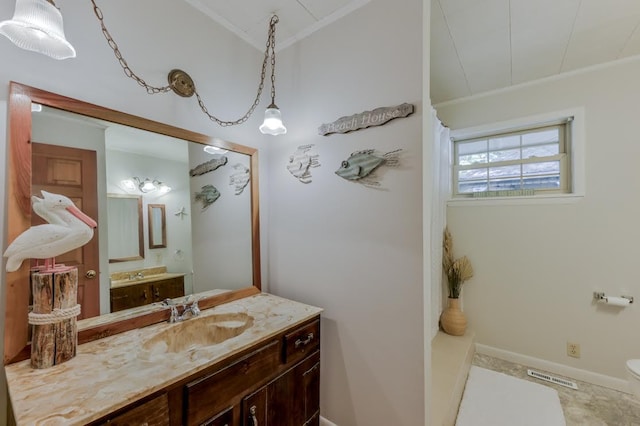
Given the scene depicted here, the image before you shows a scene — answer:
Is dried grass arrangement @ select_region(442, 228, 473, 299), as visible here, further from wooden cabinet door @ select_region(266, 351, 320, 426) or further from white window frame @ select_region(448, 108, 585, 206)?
wooden cabinet door @ select_region(266, 351, 320, 426)

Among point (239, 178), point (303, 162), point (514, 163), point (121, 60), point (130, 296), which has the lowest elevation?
point (130, 296)

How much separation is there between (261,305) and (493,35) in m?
2.44

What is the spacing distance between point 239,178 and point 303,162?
0.47 metres

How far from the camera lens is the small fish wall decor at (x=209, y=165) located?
1.53 m

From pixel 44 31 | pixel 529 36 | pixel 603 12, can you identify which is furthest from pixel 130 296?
pixel 603 12

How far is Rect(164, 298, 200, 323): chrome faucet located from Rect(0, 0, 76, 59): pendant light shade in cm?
114

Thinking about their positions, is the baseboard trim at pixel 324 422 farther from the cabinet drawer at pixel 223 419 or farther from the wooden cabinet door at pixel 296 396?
the cabinet drawer at pixel 223 419

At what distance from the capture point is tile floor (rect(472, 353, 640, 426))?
1709 mm

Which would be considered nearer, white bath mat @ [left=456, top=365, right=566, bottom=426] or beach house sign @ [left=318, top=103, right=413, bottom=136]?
beach house sign @ [left=318, top=103, right=413, bottom=136]

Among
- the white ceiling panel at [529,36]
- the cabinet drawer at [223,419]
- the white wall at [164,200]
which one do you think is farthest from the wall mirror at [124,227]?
the white ceiling panel at [529,36]

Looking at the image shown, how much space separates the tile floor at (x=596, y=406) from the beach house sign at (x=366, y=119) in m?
2.35

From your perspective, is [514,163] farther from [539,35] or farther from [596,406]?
[596,406]

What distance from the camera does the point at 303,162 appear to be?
68.4 inches

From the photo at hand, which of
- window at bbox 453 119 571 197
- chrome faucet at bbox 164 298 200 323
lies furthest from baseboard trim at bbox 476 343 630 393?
chrome faucet at bbox 164 298 200 323
